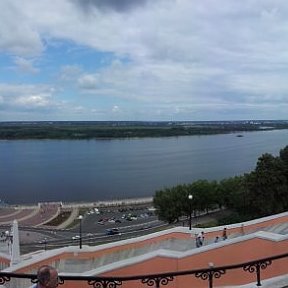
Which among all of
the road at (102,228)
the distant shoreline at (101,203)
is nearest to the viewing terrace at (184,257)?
the road at (102,228)

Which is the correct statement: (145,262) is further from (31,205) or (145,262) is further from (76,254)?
(31,205)

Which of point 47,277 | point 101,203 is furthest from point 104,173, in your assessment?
point 47,277

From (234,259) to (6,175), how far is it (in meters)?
74.1

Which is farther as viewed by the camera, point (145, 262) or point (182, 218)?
point (182, 218)

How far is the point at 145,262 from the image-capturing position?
8.81m

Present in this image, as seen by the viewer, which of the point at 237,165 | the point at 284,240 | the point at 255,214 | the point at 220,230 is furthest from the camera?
the point at 237,165

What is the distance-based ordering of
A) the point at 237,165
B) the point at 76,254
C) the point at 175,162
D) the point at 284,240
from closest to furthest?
the point at 284,240, the point at 76,254, the point at 237,165, the point at 175,162

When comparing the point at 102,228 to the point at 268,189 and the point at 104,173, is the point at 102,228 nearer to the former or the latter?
the point at 268,189

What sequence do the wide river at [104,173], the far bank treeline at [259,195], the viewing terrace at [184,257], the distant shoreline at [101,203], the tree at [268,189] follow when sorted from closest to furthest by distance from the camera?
the viewing terrace at [184,257] → the tree at [268,189] → the far bank treeline at [259,195] → the distant shoreline at [101,203] → the wide river at [104,173]

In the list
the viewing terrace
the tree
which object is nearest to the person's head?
the viewing terrace

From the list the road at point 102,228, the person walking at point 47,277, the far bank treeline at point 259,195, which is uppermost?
the person walking at point 47,277


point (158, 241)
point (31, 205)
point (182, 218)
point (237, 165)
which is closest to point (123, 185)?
point (31, 205)

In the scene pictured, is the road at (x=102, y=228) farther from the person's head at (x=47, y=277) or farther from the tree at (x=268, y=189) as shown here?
the person's head at (x=47, y=277)

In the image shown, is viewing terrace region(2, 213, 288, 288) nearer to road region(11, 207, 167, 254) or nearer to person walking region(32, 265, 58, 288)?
person walking region(32, 265, 58, 288)
